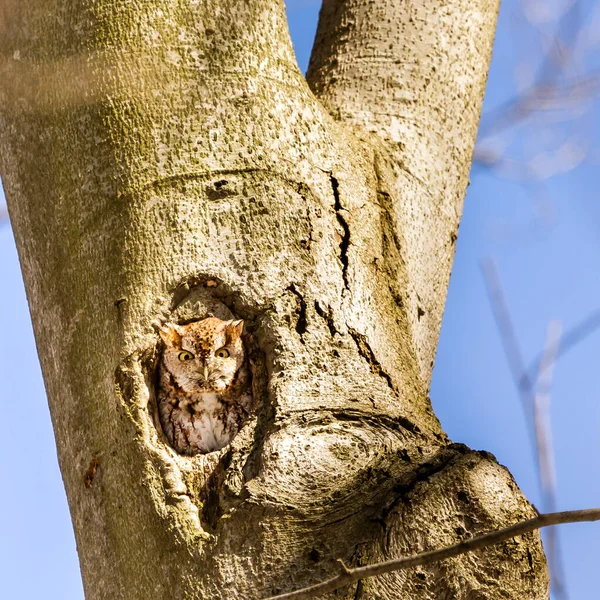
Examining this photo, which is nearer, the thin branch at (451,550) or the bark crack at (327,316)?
the thin branch at (451,550)

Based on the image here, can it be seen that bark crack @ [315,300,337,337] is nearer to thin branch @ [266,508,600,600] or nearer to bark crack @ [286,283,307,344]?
bark crack @ [286,283,307,344]

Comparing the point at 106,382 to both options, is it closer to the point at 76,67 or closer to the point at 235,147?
the point at 235,147

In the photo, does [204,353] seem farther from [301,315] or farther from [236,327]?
[301,315]

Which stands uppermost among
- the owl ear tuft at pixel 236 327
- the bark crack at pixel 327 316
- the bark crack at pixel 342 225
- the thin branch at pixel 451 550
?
the bark crack at pixel 342 225

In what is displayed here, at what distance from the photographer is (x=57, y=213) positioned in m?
1.94

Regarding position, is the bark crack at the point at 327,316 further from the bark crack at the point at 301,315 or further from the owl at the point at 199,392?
the owl at the point at 199,392

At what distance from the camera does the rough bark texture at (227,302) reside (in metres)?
1.60

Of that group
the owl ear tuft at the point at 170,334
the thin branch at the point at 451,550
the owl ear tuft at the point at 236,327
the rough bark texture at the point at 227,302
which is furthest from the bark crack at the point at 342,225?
the thin branch at the point at 451,550

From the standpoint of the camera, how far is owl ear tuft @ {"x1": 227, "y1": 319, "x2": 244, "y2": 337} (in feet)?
6.34

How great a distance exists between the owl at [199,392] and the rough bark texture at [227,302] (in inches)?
2.8

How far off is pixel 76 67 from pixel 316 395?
0.88 meters

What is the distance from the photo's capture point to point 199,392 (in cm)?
206

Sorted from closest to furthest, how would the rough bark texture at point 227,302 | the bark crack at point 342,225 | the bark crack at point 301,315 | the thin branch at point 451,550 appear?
the thin branch at point 451,550 < the rough bark texture at point 227,302 < the bark crack at point 301,315 < the bark crack at point 342,225

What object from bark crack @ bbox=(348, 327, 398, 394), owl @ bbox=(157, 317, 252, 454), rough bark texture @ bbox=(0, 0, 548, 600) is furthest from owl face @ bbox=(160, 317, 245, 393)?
bark crack @ bbox=(348, 327, 398, 394)
